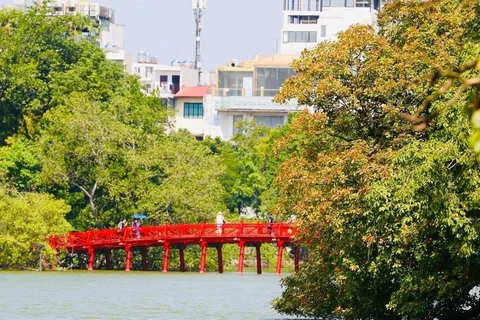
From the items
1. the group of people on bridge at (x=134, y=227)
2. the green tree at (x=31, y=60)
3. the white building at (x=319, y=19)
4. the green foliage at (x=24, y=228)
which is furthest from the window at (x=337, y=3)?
the green foliage at (x=24, y=228)

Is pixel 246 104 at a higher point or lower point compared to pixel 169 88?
lower

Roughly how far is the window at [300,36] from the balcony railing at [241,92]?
9.32 metres

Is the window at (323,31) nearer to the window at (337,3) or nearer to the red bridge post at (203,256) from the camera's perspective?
the window at (337,3)

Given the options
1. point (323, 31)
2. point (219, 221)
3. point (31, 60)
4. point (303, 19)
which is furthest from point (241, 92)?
point (219, 221)

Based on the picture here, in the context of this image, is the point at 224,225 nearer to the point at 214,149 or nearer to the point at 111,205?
the point at 111,205

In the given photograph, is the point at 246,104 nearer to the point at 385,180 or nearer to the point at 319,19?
the point at 319,19

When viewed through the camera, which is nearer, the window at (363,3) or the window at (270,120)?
the window at (270,120)

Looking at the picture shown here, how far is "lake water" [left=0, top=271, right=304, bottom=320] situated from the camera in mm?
38250

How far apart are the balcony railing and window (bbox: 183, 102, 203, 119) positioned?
1.77 m

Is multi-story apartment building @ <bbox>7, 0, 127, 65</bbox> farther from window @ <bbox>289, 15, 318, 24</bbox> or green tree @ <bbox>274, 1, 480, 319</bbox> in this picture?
green tree @ <bbox>274, 1, 480, 319</bbox>

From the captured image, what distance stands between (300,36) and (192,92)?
11.8 meters

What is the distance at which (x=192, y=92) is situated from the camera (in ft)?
408

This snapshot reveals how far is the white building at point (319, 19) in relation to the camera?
12212 centimetres

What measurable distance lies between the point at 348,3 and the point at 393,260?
99.7 m
